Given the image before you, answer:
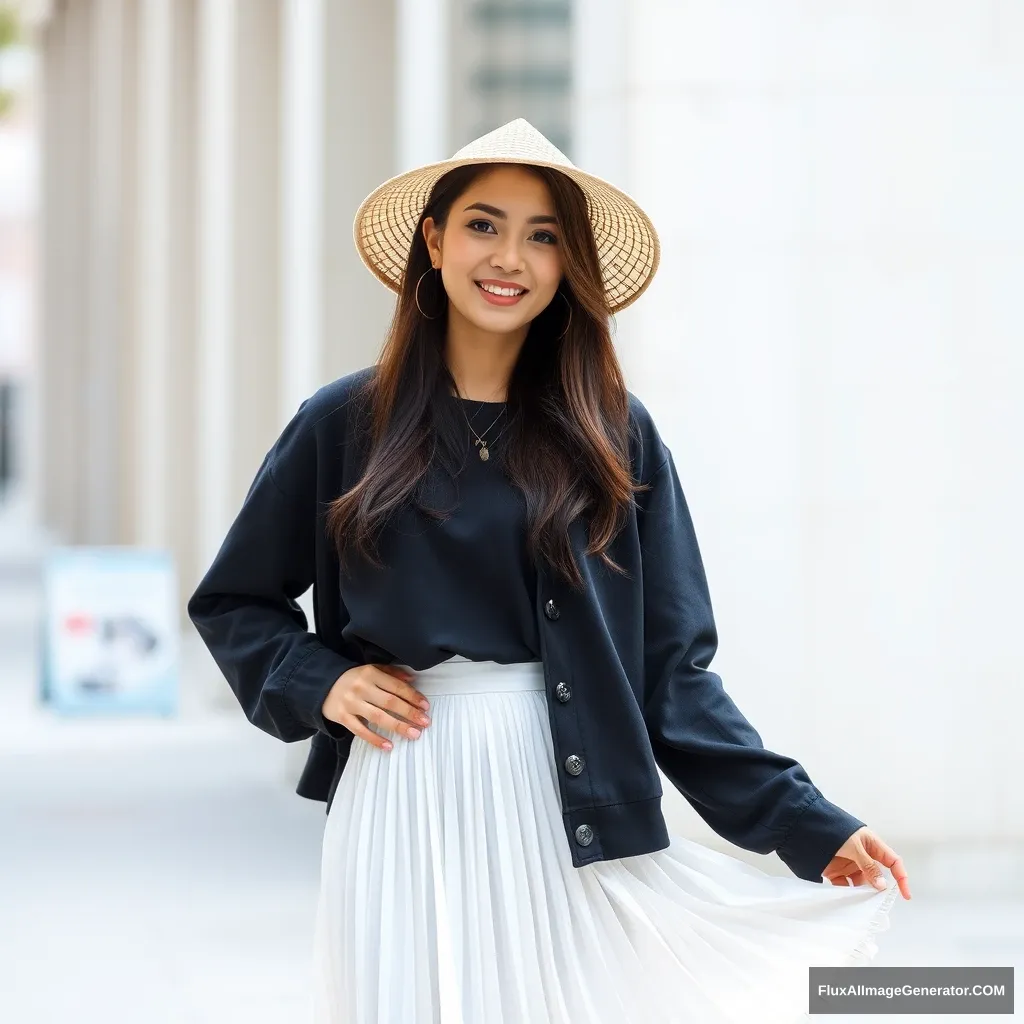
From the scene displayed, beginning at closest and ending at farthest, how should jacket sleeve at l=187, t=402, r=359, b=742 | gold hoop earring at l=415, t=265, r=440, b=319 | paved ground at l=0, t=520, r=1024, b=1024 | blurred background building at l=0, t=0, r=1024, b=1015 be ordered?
jacket sleeve at l=187, t=402, r=359, b=742 < gold hoop earring at l=415, t=265, r=440, b=319 < paved ground at l=0, t=520, r=1024, b=1024 < blurred background building at l=0, t=0, r=1024, b=1015

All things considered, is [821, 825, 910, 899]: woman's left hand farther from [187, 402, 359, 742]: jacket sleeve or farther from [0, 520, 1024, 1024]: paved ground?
[0, 520, 1024, 1024]: paved ground

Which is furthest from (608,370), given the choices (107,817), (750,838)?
(107,817)

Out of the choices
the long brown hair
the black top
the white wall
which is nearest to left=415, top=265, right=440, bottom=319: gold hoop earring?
the long brown hair

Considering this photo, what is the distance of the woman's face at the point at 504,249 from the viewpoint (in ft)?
9.52

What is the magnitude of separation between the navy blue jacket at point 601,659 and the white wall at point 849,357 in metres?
3.41

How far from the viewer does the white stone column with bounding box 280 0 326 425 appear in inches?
344

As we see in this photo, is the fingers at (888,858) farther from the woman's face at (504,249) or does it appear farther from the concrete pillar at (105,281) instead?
the concrete pillar at (105,281)

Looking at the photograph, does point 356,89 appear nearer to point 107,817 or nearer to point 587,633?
point 107,817

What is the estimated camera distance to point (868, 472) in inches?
257

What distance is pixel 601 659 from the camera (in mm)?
2824

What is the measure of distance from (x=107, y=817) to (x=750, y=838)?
5632 mm

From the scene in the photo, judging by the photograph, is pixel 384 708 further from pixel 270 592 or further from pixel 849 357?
pixel 849 357

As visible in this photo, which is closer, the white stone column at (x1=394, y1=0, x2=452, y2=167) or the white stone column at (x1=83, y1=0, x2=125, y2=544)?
the white stone column at (x1=394, y1=0, x2=452, y2=167)

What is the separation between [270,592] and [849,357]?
3.89 metres
